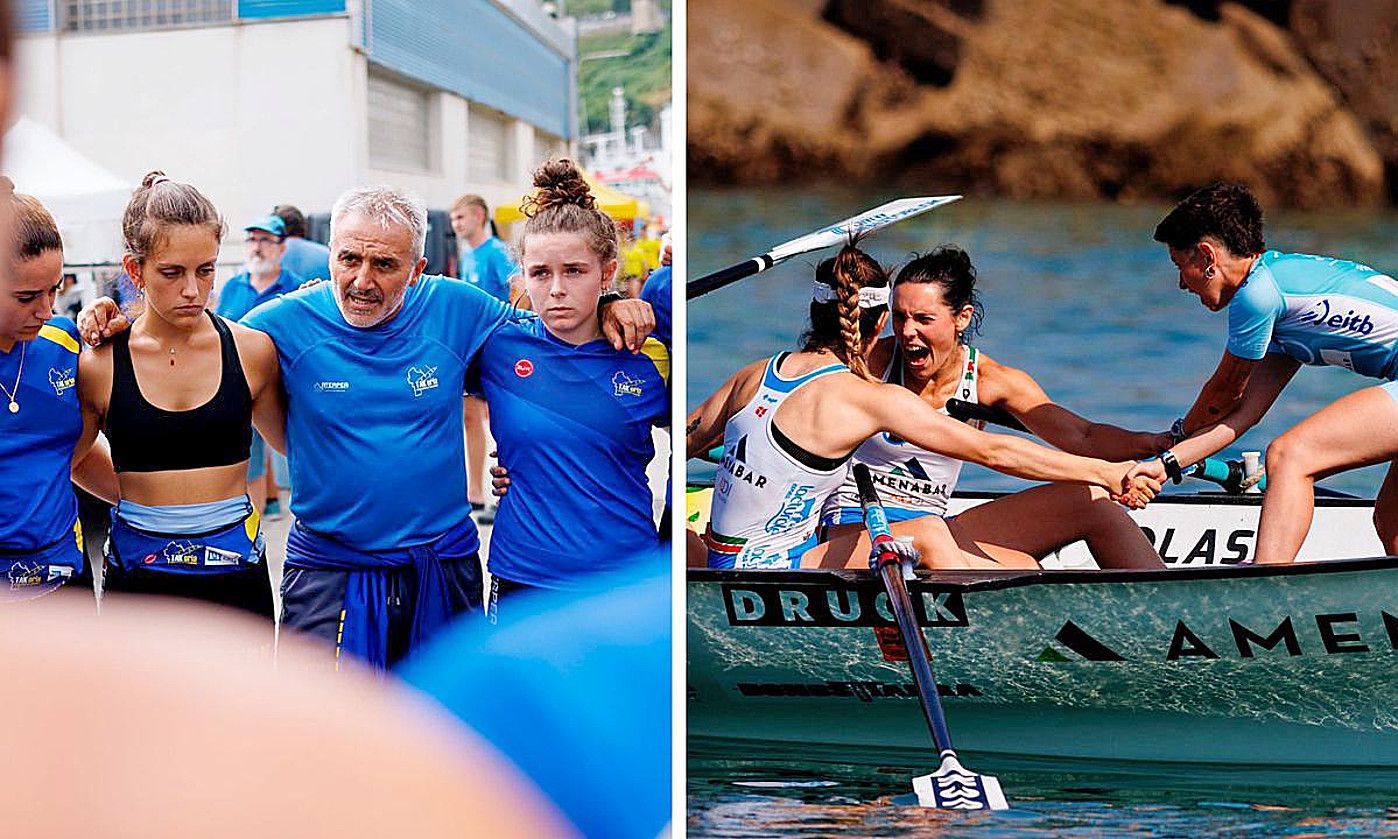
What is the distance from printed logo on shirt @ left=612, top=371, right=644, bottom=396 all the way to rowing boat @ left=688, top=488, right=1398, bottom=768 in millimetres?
314

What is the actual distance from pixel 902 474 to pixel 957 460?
122 millimetres

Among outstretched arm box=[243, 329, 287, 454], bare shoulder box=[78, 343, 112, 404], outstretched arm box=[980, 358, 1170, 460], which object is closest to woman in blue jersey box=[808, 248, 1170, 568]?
outstretched arm box=[980, 358, 1170, 460]

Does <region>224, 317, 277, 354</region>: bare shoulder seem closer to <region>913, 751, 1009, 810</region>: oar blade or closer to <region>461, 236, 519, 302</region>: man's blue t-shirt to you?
<region>461, 236, 519, 302</region>: man's blue t-shirt

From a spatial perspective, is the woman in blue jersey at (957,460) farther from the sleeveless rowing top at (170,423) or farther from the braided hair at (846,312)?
the sleeveless rowing top at (170,423)

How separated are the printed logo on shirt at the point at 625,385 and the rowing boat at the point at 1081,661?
406 millimetres

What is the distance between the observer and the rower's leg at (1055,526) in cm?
316

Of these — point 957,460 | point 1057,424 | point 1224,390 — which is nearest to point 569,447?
point 957,460

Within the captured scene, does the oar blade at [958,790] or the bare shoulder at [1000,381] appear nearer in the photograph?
the oar blade at [958,790]

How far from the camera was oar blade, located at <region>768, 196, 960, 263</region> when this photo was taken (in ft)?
10.2

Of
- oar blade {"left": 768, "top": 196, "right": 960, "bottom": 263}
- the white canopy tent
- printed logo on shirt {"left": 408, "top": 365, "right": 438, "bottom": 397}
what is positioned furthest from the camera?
oar blade {"left": 768, "top": 196, "right": 960, "bottom": 263}

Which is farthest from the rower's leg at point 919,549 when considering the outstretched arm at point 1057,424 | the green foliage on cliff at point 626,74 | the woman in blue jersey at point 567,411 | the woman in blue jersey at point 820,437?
the green foliage on cliff at point 626,74

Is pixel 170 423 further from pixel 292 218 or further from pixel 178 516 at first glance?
pixel 292 218

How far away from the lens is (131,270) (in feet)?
9.11

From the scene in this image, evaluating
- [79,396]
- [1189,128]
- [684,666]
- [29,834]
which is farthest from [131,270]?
[29,834]
